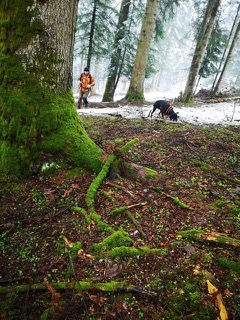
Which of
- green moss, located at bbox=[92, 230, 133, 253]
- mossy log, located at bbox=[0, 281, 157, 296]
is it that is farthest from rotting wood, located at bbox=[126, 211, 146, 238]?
mossy log, located at bbox=[0, 281, 157, 296]

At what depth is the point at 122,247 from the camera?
8.14 ft

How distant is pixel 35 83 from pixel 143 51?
9316 millimetres

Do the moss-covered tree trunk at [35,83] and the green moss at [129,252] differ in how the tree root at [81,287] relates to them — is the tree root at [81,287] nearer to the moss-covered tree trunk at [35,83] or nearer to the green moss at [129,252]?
the green moss at [129,252]

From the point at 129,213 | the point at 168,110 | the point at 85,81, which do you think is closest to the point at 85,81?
the point at 85,81

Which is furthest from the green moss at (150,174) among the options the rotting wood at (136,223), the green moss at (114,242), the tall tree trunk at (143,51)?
the tall tree trunk at (143,51)

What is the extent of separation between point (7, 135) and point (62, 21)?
192 centimetres

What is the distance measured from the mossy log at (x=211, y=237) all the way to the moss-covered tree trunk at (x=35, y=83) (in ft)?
6.92

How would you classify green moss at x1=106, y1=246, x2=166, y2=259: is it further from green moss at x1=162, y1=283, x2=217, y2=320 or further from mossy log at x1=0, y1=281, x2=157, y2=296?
green moss at x1=162, y1=283, x2=217, y2=320

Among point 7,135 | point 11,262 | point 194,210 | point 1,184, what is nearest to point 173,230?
point 194,210

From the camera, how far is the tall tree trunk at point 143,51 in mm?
10180

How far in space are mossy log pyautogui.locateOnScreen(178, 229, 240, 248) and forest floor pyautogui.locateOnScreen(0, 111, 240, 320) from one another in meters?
0.01

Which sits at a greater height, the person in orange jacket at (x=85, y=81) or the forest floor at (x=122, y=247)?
the person in orange jacket at (x=85, y=81)

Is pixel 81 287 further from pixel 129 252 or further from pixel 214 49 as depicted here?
pixel 214 49

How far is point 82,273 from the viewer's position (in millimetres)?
2191
